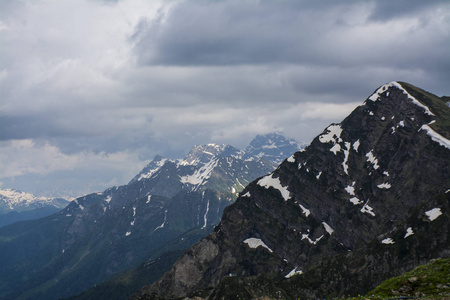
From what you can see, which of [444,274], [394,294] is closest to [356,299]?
[394,294]

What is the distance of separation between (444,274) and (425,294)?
1073 cm

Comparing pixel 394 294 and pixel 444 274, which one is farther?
pixel 444 274

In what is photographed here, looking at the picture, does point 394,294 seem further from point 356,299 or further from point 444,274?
point 444,274

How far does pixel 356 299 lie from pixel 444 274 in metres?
Result: 18.6

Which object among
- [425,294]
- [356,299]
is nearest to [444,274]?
[425,294]

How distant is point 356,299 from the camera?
64.2 m

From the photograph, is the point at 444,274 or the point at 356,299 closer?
the point at 356,299

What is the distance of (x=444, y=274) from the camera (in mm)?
71688

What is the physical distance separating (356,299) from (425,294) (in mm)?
10103

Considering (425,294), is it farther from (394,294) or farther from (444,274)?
(444,274)

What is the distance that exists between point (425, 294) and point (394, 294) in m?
4.49

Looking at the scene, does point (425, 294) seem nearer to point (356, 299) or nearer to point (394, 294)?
point (394, 294)

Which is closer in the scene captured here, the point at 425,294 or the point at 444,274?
the point at 425,294

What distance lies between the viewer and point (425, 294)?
2502 inches
